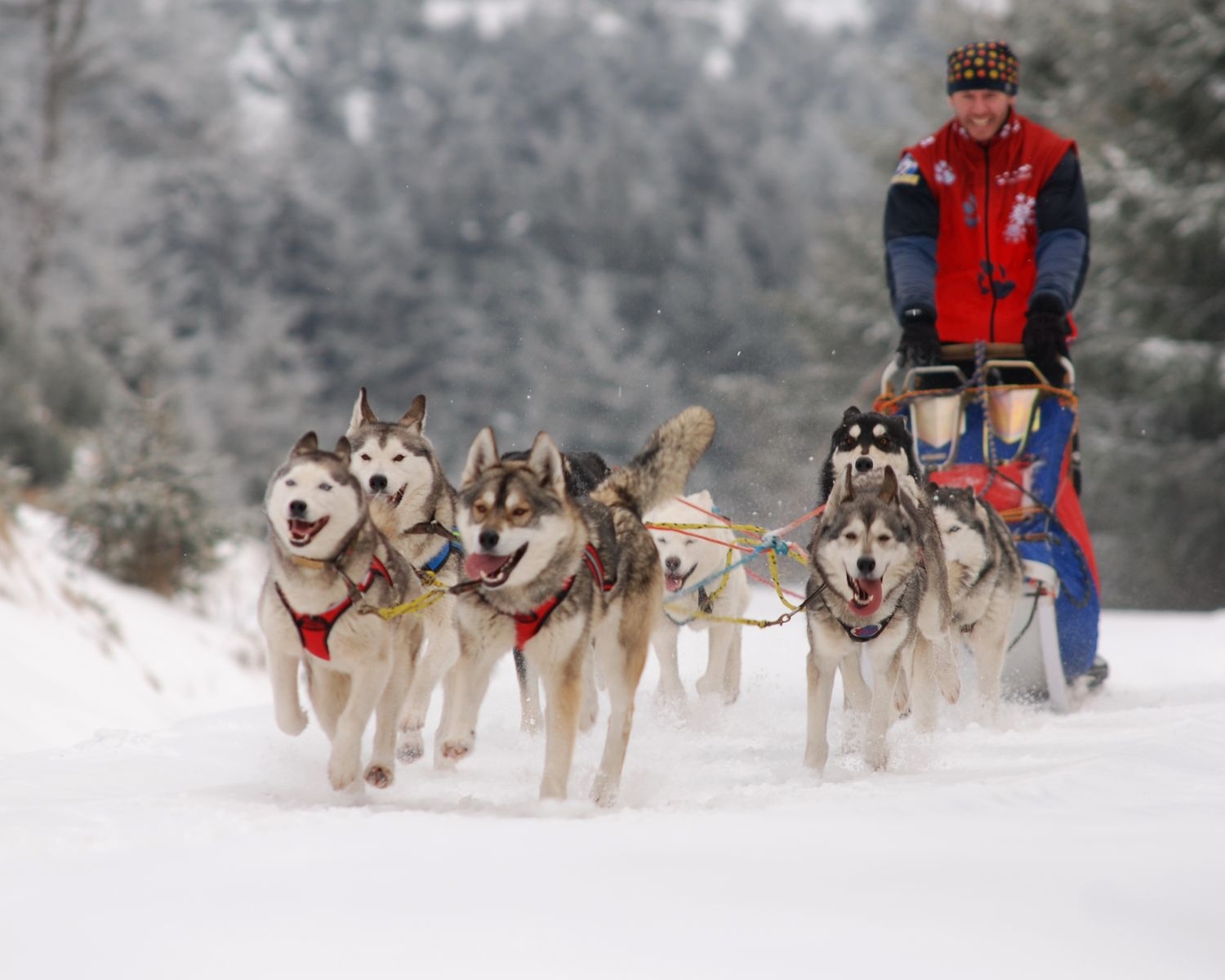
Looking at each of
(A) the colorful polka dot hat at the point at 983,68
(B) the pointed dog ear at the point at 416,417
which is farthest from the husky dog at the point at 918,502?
(A) the colorful polka dot hat at the point at 983,68

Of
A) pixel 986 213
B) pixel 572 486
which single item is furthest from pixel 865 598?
pixel 986 213

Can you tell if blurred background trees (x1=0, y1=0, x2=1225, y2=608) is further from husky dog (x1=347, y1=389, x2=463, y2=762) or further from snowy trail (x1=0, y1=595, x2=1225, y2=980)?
snowy trail (x1=0, y1=595, x2=1225, y2=980)

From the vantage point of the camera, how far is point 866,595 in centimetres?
409

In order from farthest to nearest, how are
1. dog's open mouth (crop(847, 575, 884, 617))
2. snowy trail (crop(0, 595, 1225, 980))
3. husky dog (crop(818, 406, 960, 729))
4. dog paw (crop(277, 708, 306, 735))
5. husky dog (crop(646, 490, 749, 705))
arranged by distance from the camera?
husky dog (crop(646, 490, 749, 705))
husky dog (crop(818, 406, 960, 729))
dog's open mouth (crop(847, 575, 884, 617))
dog paw (crop(277, 708, 306, 735))
snowy trail (crop(0, 595, 1225, 980))

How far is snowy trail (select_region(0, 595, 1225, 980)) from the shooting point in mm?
2465

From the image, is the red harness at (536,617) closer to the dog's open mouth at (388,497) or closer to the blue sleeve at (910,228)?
the dog's open mouth at (388,497)

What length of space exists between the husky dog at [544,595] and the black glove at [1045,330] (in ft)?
7.80

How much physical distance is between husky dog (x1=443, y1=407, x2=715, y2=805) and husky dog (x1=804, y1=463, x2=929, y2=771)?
64cm

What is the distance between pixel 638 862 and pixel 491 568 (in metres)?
0.95

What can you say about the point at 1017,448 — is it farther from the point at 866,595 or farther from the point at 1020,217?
the point at 866,595

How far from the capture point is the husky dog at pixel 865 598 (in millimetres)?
4137

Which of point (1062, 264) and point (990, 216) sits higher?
point (990, 216)

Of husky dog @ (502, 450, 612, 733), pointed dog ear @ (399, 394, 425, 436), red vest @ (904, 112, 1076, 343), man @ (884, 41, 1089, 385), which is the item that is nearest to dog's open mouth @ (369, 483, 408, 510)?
pointed dog ear @ (399, 394, 425, 436)

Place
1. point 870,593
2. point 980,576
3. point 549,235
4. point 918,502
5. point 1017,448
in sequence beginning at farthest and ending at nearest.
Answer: point 549,235 → point 1017,448 → point 980,576 → point 918,502 → point 870,593
